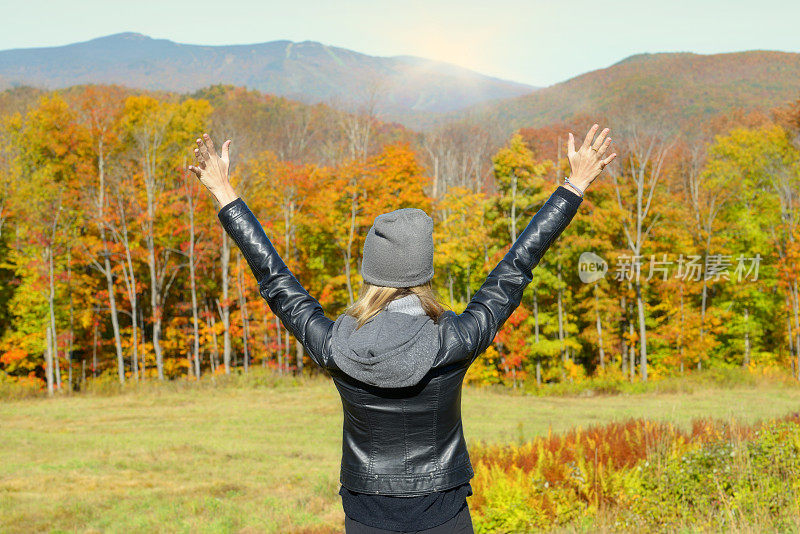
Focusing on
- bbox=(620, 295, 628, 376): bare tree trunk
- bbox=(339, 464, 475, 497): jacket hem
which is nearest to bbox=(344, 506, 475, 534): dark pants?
bbox=(339, 464, 475, 497): jacket hem

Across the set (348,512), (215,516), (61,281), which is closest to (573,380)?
(215,516)

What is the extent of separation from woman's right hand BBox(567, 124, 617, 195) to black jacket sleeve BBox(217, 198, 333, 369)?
3.54ft

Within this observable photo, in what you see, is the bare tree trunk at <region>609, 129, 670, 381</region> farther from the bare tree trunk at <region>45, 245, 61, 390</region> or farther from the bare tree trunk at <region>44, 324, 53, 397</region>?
the bare tree trunk at <region>44, 324, 53, 397</region>

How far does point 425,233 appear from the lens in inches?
80.5

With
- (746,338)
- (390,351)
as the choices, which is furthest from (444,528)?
(746,338)

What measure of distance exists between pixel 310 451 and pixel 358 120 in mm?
28272

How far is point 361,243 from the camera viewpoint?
30.1 meters

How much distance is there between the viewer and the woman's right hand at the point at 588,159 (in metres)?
2.34

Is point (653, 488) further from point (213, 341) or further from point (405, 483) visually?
point (213, 341)

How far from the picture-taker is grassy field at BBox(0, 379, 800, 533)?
8.29 metres

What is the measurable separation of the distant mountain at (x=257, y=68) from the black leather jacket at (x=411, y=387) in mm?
97463

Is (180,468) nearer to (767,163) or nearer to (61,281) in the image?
(61,281)

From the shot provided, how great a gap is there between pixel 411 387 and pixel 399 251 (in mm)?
431

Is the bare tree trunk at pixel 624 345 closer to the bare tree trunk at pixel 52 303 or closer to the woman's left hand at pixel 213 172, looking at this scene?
the bare tree trunk at pixel 52 303
